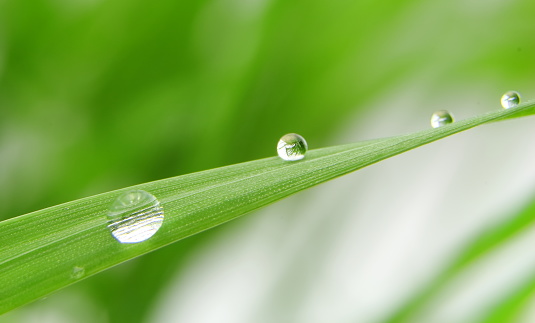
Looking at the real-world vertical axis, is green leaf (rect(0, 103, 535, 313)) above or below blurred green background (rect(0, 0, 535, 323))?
below

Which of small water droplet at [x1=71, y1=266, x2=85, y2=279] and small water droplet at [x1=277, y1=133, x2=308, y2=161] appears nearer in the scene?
small water droplet at [x1=71, y1=266, x2=85, y2=279]

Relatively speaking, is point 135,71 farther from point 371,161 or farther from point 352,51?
point 371,161

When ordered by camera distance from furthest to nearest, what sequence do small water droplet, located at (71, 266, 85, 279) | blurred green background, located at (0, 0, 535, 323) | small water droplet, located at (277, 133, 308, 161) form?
blurred green background, located at (0, 0, 535, 323)
small water droplet, located at (277, 133, 308, 161)
small water droplet, located at (71, 266, 85, 279)

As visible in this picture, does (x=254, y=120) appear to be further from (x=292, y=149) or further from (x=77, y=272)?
(x=77, y=272)

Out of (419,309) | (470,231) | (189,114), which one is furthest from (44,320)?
(470,231)

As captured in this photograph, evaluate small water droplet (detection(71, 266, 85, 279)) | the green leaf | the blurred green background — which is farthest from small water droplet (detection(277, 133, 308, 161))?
the blurred green background

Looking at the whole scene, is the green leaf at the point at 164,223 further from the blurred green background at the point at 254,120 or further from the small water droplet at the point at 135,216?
the blurred green background at the point at 254,120

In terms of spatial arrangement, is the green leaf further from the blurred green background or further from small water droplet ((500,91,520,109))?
the blurred green background
